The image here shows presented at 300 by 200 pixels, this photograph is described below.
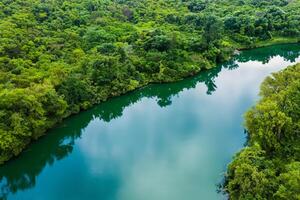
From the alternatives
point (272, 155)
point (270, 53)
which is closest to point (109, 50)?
point (270, 53)

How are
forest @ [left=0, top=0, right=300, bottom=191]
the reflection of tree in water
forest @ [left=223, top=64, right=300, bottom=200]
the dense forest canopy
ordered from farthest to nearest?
the reflection of tree in water
the dense forest canopy
forest @ [left=0, top=0, right=300, bottom=191]
forest @ [left=223, top=64, right=300, bottom=200]

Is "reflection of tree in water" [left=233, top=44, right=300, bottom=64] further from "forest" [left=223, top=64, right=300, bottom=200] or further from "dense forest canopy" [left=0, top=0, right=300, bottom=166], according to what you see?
"forest" [left=223, top=64, right=300, bottom=200]

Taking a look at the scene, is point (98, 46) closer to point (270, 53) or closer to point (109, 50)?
point (109, 50)

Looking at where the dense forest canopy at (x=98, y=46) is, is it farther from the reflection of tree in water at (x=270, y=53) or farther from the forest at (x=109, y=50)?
the reflection of tree in water at (x=270, y=53)

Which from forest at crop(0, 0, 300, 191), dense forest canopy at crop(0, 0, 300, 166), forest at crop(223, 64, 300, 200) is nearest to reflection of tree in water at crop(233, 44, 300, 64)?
forest at crop(0, 0, 300, 191)

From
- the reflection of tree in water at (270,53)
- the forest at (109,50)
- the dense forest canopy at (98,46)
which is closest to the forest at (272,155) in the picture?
the forest at (109,50)
